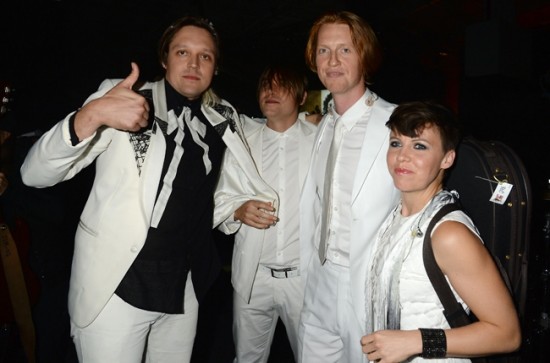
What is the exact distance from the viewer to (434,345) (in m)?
1.14

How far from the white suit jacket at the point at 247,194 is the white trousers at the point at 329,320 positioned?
0.44 meters

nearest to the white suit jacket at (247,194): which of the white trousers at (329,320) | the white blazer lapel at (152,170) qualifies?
the white trousers at (329,320)

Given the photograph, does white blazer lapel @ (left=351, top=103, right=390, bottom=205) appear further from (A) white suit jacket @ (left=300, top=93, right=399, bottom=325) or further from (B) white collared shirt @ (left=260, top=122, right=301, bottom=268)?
(B) white collared shirt @ (left=260, top=122, right=301, bottom=268)

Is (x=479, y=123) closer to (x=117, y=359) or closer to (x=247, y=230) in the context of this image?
(x=247, y=230)

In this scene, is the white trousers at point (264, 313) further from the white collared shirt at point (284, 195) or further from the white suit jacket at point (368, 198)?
the white suit jacket at point (368, 198)

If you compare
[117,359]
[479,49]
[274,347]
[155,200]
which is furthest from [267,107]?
[479,49]

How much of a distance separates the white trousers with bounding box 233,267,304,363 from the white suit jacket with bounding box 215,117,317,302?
9 centimetres

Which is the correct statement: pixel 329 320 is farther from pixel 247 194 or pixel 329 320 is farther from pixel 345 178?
pixel 247 194

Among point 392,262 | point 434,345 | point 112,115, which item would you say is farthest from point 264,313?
point 112,115

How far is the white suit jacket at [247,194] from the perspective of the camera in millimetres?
2115

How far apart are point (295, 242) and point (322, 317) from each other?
57cm

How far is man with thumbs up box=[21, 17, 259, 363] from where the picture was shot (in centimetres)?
132

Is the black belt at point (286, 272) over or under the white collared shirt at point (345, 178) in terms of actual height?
under

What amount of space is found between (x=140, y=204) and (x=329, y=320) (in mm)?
1038
